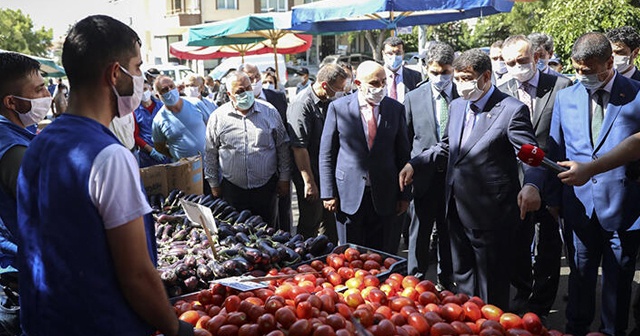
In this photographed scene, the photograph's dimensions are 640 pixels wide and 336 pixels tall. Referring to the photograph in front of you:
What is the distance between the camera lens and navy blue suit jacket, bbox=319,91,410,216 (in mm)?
5133

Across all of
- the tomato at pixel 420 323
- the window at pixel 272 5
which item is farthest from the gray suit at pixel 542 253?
the window at pixel 272 5

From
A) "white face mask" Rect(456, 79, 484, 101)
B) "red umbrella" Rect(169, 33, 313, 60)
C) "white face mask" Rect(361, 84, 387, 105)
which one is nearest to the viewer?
"white face mask" Rect(456, 79, 484, 101)

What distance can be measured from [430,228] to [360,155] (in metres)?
1.10

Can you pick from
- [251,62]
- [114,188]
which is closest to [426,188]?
[114,188]

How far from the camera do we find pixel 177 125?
6816 millimetres

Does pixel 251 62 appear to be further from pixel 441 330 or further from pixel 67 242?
pixel 67 242

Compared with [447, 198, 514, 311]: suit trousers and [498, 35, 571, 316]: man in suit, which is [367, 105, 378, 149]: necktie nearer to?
[447, 198, 514, 311]: suit trousers

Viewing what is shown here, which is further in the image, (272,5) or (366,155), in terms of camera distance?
(272,5)

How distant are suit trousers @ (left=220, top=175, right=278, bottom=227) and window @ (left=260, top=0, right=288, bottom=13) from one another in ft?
163

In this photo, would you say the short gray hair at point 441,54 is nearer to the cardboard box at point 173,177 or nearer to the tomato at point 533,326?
the cardboard box at point 173,177

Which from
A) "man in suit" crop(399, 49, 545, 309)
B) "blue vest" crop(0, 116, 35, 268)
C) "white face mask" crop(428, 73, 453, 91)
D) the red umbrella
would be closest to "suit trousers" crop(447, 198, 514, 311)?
"man in suit" crop(399, 49, 545, 309)

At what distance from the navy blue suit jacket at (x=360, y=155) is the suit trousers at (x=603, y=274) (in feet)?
4.87

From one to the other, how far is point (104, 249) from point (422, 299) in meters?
1.73

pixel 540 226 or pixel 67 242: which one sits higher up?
pixel 67 242
